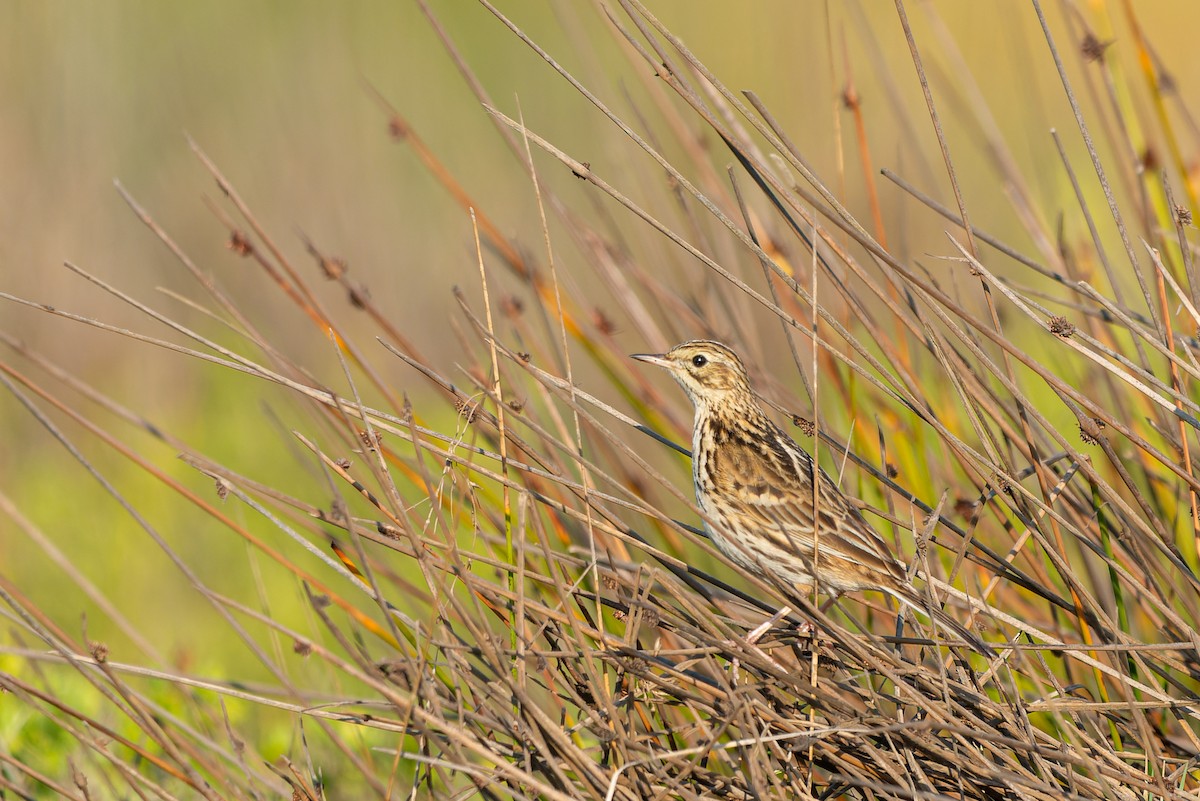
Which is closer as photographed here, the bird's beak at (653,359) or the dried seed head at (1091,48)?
the dried seed head at (1091,48)

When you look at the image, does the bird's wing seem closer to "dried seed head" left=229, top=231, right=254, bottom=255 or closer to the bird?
the bird

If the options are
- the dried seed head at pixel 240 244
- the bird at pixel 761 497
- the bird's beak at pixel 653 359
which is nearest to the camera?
the dried seed head at pixel 240 244

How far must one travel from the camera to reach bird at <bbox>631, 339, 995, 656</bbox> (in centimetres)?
425

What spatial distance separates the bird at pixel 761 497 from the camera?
4246 millimetres

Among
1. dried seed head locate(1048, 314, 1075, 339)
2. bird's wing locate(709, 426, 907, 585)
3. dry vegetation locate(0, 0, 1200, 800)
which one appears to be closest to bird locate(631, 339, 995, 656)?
bird's wing locate(709, 426, 907, 585)

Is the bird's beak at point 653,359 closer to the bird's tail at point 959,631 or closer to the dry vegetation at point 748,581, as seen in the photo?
the dry vegetation at point 748,581

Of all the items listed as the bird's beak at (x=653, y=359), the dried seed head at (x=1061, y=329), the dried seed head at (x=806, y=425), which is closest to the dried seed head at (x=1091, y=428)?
the dried seed head at (x=1061, y=329)

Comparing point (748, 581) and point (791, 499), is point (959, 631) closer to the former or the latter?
point (748, 581)

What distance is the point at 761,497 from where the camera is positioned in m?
4.72

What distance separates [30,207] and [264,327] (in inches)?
81.2

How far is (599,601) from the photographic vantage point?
354cm

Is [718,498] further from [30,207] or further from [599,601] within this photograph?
[30,207]

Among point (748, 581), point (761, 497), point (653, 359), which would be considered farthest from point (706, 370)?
point (748, 581)

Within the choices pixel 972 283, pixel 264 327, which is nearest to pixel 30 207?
pixel 264 327
